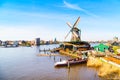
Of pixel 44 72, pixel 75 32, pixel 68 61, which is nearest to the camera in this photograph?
pixel 44 72

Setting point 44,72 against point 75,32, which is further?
point 75,32

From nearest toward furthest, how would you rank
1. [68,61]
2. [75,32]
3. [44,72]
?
[44,72] < [68,61] < [75,32]

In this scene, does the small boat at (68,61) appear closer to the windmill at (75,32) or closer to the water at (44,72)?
the water at (44,72)

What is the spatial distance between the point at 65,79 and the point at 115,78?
908 cm

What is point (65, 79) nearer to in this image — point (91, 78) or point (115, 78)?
point (91, 78)

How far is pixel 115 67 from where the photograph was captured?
109 feet

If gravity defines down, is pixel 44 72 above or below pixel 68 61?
below

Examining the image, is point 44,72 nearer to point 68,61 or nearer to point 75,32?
point 68,61

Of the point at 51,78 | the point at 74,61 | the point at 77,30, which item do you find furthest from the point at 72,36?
the point at 51,78

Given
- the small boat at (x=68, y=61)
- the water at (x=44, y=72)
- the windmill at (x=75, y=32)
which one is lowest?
the water at (x=44, y=72)


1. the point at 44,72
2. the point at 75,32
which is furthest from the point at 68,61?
the point at 75,32

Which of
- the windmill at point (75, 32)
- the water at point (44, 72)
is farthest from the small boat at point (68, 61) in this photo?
the windmill at point (75, 32)

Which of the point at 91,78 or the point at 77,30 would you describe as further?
the point at 77,30

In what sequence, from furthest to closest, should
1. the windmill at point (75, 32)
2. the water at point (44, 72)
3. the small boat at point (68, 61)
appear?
the windmill at point (75, 32) → the small boat at point (68, 61) → the water at point (44, 72)
